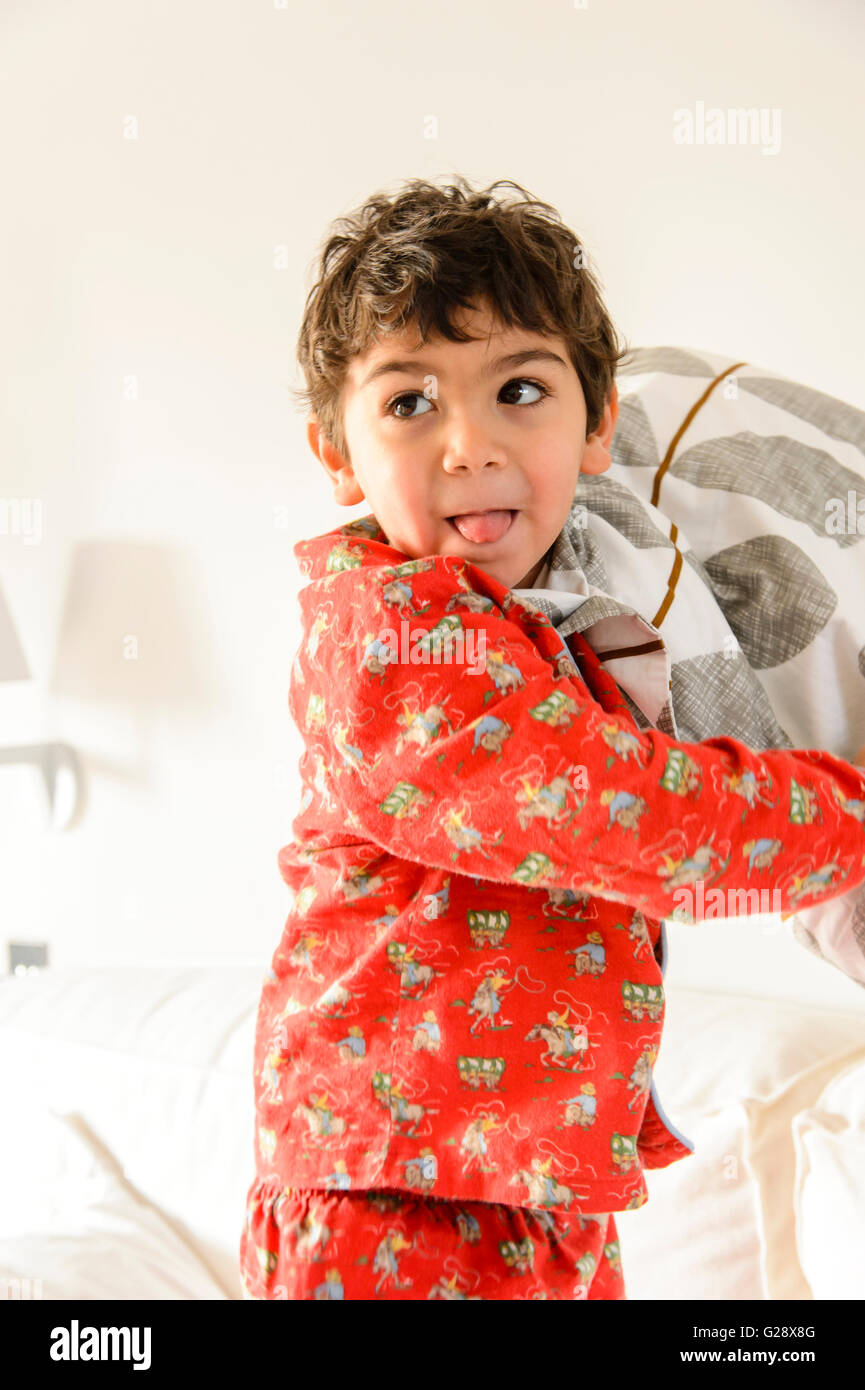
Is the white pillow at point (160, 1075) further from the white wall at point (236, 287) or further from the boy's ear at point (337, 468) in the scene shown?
the boy's ear at point (337, 468)

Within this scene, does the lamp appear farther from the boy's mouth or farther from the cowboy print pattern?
the boy's mouth

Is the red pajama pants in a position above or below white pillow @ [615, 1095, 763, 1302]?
above

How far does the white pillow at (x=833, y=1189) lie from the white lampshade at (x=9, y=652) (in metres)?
1.48

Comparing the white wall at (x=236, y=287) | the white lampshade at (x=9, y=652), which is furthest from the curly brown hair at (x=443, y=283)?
the white lampshade at (x=9, y=652)

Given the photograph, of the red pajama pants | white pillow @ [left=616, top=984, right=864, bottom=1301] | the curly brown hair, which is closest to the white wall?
white pillow @ [left=616, top=984, right=864, bottom=1301]

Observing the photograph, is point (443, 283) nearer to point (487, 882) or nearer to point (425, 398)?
point (425, 398)

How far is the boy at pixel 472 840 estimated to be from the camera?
2.26 feet

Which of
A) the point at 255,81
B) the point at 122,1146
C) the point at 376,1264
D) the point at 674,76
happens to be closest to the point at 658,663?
the point at 376,1264

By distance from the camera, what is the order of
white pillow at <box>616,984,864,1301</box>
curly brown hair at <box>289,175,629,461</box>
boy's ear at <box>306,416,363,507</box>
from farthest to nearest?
white pillow at <box>616,984,864,1301</box> < boy's ear at <box>306,416,363,507</box> < curly brown hair at <box>289,175,629,461</box>

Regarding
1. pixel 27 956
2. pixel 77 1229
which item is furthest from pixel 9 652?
pixel 77 1229

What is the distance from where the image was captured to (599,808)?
0.67 metres

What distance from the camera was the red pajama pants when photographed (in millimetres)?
751

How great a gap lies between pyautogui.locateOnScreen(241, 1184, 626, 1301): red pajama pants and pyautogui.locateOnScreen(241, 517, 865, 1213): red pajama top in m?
0.02
